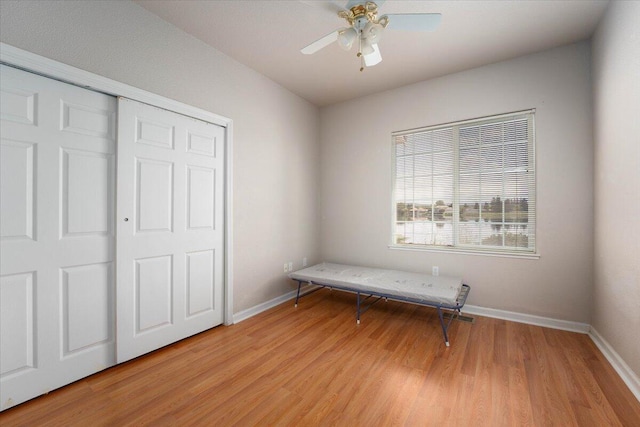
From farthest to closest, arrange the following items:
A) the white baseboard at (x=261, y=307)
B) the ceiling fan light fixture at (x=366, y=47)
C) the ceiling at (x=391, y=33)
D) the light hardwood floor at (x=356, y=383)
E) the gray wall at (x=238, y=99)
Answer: the white baseboard at (x=261, y=307) < the ceiling at (x=391, y=33) < the ceiling fan light fixture at (x=366, y=47) < the gray wall at (x=238, y=99) < the light hardwood floor at (x=356, y=383)

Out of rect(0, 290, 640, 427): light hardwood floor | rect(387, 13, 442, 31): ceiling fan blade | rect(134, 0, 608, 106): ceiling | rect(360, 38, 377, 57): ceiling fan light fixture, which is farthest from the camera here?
rect(134, 0, 608, 106): ceiling

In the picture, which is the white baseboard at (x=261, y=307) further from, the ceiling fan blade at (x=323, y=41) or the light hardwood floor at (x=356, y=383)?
the ceiling fan blade at (x=323, y=41)

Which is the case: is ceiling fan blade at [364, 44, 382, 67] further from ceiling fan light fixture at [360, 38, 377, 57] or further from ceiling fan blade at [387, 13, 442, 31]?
ceiling fan blade at [387, 13, 442, 31]

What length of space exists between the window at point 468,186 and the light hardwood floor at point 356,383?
104cm

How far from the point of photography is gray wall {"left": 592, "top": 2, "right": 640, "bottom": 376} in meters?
1.75

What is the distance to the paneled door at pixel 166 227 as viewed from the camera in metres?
2.08

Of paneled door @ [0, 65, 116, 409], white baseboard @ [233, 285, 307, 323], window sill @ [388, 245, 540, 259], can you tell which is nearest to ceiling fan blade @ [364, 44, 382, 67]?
paneled door @ [0, 65, 116, 409]

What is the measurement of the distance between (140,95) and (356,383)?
2786mm

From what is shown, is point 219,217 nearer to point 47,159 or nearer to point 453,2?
point 47,159

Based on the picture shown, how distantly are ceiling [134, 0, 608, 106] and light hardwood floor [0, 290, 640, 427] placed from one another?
100 inches

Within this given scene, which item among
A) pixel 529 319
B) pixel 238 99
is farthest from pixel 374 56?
pixel 529 319

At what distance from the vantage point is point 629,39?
→ 5.92 feet

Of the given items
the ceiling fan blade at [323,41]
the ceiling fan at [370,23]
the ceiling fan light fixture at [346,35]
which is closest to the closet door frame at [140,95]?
the ceiling fan blade at [323,41]

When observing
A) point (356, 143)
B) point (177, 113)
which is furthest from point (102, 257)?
point (356, 143)
